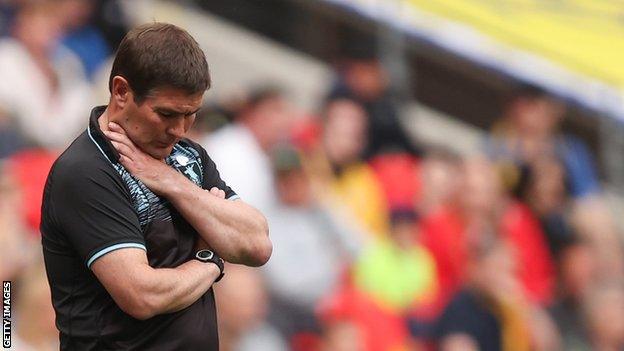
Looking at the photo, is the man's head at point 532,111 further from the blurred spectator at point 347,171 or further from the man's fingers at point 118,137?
the man's fingers at point 118,137

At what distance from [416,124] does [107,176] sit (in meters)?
6.30

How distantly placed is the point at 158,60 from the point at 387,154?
17.7 ft

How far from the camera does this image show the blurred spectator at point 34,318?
17.5 ft

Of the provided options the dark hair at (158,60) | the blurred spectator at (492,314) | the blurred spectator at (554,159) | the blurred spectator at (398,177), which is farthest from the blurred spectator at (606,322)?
the dark hair at (158,60)

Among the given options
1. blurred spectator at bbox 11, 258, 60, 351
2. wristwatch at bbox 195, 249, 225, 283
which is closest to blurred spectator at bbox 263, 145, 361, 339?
blurred spectator at bbox 11, 258, 60, 351

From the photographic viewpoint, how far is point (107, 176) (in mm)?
3088

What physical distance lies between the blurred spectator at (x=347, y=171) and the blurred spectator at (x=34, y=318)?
2681 millimetres

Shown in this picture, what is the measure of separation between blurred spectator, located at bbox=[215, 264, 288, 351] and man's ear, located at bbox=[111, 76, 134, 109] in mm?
3561

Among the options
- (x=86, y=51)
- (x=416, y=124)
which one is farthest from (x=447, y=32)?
(x=86, y=51)

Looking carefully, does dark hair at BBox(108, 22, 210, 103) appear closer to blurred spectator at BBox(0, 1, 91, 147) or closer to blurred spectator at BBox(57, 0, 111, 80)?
blurred spectator at BBox(0, 1, 91, 147)

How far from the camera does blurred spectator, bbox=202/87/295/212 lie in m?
7.07

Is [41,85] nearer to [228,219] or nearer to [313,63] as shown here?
[313,63]

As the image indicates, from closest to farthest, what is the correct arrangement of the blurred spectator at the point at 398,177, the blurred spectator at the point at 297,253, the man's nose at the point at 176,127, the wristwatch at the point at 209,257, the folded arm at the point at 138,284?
the folded arm at the point at 138,284 < the man's nose at the point at 176,127 < the wristwatch at the point at 209,257 < the blurred spectator at the point at 297,253 < the blurred spectator at the point at 398,177

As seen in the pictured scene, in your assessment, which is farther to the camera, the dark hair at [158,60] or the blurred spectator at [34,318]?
the blurred spectator at [34,318]
